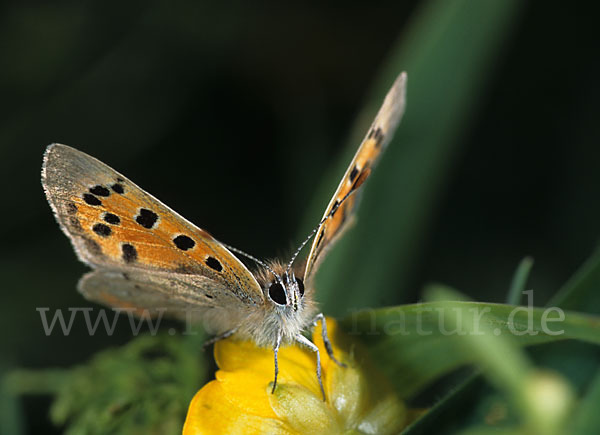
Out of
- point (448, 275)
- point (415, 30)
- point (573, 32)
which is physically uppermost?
point (573, 32)

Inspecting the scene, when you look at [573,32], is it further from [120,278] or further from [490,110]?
[120,278]

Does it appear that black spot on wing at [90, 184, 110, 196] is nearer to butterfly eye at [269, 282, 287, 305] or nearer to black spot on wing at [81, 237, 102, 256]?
black spot on wing at [81, 237, 102, 256]

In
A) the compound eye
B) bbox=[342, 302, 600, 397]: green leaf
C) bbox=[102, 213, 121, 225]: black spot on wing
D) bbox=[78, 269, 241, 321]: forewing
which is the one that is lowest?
bbox=[78, 269, 241, 321]: forewing

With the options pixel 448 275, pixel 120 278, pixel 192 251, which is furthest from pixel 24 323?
pixel 448 275

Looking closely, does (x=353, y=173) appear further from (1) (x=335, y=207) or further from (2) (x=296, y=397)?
(2) (x=296, y=397)

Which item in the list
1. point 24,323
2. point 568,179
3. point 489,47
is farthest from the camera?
point 568,179

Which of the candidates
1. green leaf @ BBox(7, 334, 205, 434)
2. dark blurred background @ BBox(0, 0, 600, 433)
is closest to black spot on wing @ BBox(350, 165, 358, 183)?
green leaf @ BBox(7, 334, 205, 434)
